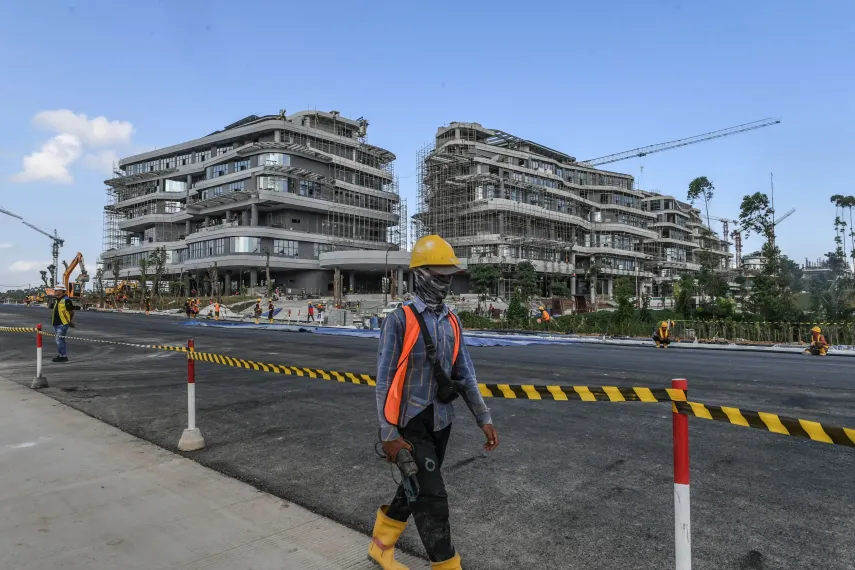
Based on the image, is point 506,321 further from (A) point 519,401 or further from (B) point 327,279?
(B) point 327,279

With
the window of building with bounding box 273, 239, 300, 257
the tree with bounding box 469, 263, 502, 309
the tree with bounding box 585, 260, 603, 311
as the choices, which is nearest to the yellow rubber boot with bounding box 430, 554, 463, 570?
the tree with bounding box 469, 263, 502, 309

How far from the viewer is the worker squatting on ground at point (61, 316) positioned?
12914 millimetres

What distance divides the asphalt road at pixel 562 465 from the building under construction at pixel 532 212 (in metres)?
59.8

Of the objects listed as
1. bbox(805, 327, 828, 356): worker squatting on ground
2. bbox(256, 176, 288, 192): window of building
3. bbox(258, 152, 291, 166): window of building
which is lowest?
bbox(805, 327, 828, 356): worker squatting on ground

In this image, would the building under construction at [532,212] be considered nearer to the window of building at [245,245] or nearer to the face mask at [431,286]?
the window of building at [245,245]

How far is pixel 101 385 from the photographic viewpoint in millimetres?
10086

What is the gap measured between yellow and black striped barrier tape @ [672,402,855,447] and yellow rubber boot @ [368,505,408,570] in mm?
1773

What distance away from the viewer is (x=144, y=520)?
3885 millimetres

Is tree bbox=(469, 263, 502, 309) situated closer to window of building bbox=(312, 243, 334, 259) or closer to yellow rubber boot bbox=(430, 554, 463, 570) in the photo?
window of building bbox=(312, 243, 334, 259)

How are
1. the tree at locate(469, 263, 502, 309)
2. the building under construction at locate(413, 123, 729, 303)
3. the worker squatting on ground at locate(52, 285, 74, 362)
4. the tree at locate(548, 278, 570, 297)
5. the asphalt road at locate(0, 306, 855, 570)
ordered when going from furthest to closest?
the building under construction at locate(413, 123, 729, 303) → the tree at locate(548, 278, 570, 297) → the tree at locate(469, 263, 502, 309) → the worker squatting on ground at locate(52, 285, 74, 362) → the asphalt road at locate(0, 306, 855, 570)

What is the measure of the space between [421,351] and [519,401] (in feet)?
20.2

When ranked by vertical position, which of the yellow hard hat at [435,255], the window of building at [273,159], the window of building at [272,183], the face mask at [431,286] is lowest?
the face mask at [431,286]

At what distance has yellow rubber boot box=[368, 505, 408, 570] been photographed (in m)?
3.10

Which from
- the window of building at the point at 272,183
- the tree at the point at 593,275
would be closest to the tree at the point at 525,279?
the tree at the point at 593,275
